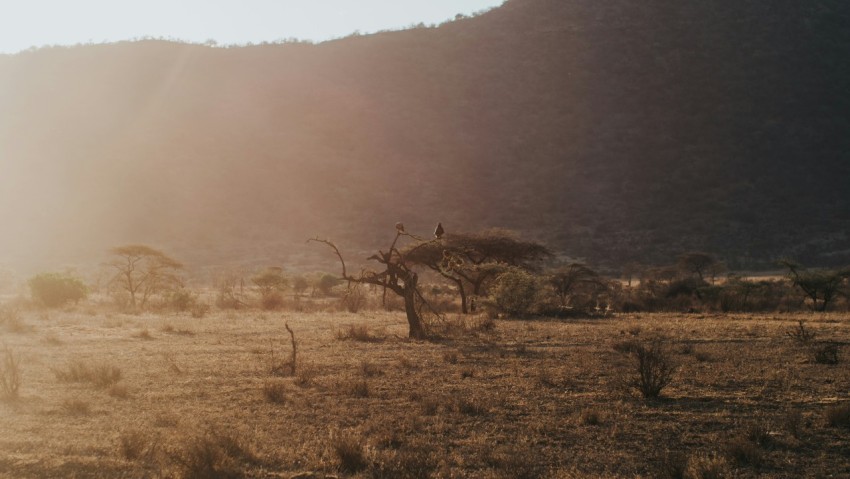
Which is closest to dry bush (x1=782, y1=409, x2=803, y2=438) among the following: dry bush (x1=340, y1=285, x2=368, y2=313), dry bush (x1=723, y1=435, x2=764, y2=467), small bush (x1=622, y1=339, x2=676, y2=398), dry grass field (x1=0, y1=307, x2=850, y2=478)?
dry grass field (x1=0, y1=307, x2=850, y2=478)

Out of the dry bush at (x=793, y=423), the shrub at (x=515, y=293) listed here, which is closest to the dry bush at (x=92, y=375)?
the dry bush at (x=793, y=423)

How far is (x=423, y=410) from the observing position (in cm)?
954

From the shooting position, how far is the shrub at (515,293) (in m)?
27.5

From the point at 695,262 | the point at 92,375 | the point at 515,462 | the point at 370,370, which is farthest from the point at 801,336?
the point at 695,262

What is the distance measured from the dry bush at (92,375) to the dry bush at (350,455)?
5.92m

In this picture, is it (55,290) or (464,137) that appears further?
(464,137)

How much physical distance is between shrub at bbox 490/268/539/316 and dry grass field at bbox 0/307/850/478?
31.1ft

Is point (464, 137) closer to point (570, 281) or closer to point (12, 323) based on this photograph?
point (570, 281)

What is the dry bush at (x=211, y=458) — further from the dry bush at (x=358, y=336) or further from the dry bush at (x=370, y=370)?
the dry bush at (x=358, y=336)

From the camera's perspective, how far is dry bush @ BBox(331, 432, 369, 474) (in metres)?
7.10

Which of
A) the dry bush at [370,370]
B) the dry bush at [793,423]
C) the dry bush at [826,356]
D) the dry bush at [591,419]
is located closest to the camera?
the dry bush at [793,423]

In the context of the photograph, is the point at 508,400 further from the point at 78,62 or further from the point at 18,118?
the point at 78,62

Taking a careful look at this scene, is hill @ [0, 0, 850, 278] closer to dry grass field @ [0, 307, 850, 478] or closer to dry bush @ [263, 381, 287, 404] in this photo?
dry grass field @ [0, 307, 850, 478]

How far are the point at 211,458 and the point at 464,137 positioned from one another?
86086 millimetres
